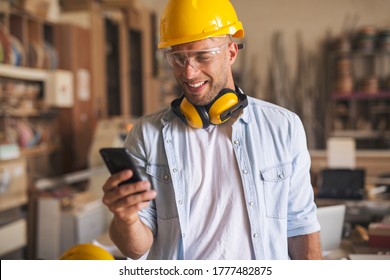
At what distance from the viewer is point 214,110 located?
126 cm

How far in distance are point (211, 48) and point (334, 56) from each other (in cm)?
600

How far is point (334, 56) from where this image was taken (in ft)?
22.4

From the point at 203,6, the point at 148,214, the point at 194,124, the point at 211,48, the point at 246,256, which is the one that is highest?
the point at 203,6

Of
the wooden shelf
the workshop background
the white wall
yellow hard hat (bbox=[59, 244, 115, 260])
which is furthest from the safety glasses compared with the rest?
the wooden shelf

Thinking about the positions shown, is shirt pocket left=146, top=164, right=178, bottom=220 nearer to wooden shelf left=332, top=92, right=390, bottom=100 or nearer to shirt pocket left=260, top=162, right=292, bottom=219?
shirt pocket left=260, top=162, right=292, bottom=219

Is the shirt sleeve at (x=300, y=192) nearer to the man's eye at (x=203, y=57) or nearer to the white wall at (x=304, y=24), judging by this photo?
the man's eye at (x=203, y=57)

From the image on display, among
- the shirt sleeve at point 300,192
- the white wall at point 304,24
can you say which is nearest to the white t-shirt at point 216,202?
the shirt sleeve at point 300,192

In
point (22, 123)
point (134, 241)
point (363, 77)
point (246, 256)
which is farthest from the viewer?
point (363, 77)

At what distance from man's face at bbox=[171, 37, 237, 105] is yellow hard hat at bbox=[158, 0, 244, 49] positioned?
0.02 meters

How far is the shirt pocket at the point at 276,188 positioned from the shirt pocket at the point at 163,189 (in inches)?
9.7

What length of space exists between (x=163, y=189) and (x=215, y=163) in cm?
16

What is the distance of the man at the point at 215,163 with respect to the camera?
4.04 feet

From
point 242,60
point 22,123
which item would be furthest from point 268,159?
point 242,60

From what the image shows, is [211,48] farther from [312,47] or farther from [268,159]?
[312,47]
